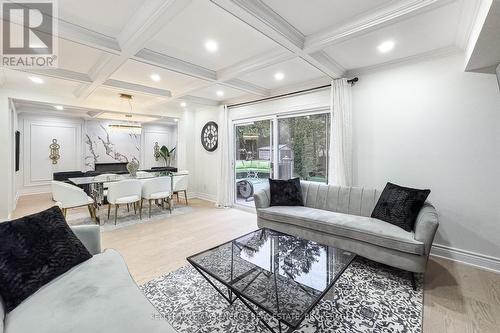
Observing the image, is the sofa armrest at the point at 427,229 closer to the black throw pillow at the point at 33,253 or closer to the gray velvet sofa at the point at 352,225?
the gray velvet sofa at the point at 352,225

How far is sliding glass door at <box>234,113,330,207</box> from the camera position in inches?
160

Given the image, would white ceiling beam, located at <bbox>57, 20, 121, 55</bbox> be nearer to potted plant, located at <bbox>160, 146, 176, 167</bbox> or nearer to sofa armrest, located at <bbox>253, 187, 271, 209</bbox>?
sofa armrest, located at <bbox>253, 187, 271, 209</bbox>

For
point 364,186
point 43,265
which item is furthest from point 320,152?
point 43,265

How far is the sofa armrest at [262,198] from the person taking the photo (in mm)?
3451

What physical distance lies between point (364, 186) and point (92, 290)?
3.44 meters

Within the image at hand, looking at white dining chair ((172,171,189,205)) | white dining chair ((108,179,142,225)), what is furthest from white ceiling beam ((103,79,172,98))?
white dining chair ((172,171,189,205))

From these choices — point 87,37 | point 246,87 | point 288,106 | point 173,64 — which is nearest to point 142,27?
point 87,37

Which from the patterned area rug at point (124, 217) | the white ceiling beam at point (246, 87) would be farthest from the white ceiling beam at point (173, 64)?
the patterned area rug at point (124, 217)

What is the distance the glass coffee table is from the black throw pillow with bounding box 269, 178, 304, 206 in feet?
3.62

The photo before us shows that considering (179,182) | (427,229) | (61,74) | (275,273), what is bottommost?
(275,273)

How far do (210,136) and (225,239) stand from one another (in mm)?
3272

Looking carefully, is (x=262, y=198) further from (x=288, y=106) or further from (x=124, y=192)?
(x=124, y=192)

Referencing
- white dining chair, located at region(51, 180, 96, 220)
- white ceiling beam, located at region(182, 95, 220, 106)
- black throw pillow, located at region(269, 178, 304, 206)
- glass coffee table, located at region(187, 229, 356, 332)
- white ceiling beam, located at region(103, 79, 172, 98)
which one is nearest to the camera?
glass coffee table, located at region(187, 229, 356, 332)

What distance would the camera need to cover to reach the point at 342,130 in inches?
136
